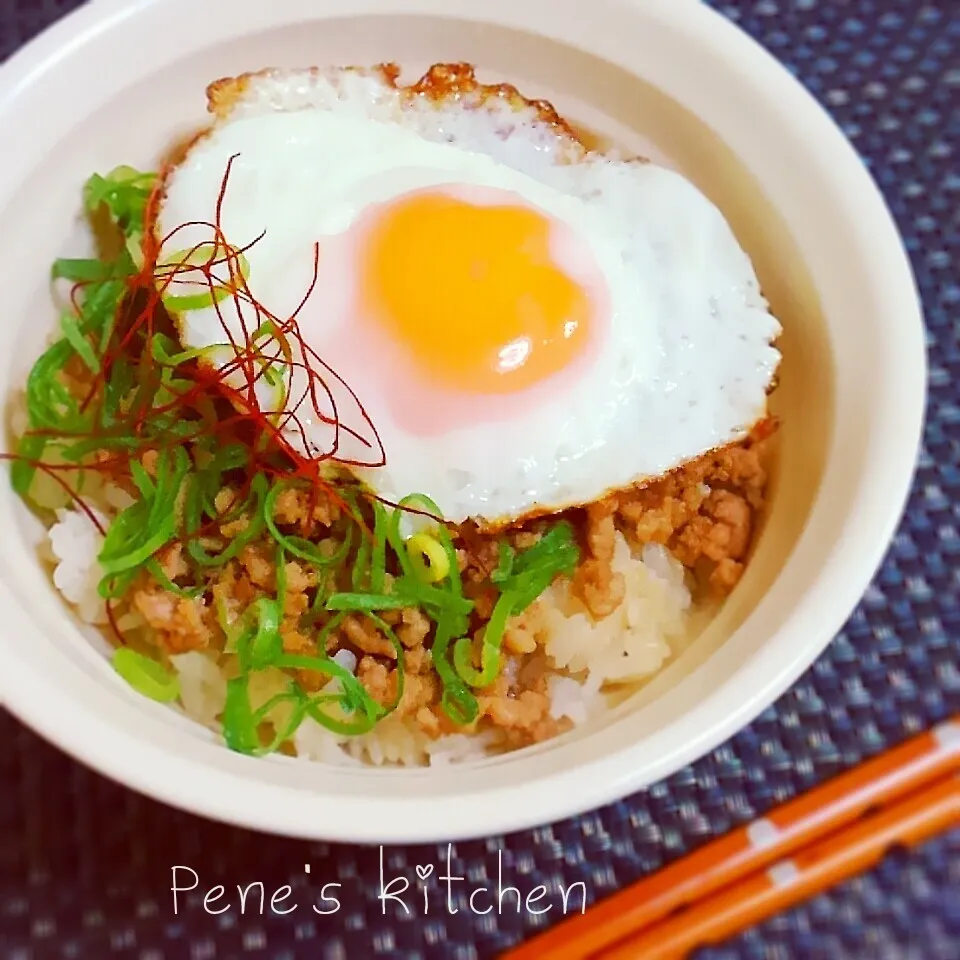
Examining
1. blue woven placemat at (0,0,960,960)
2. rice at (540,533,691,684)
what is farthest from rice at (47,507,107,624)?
rice at (540,533,691,684)

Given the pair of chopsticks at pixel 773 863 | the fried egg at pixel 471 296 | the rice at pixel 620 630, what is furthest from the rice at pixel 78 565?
the pair of chopsticks at pixel 773 863

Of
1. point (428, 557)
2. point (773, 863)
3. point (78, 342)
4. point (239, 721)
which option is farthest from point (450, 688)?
point (78, 342)

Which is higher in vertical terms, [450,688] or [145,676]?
[145,676]

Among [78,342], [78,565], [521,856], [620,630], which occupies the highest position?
[78,342]

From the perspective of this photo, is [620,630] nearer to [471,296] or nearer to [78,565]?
[471,296]

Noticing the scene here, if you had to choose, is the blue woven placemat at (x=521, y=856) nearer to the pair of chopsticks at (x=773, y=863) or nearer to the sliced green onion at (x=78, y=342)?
the pair of chopsticks at (x=773, y=863)

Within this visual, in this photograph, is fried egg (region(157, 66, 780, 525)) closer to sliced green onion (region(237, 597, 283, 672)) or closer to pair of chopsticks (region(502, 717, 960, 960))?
sliced green onion (region(237, 597, 283, 672))
